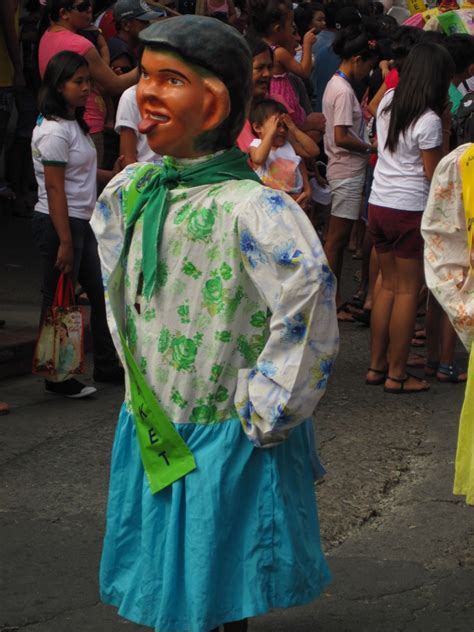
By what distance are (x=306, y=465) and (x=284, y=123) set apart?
14.0 ft

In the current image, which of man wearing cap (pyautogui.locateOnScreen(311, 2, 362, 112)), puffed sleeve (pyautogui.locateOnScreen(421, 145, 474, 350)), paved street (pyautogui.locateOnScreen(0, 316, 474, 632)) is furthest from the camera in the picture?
man wearing cap (pyautogui.locateOnScreen(311, 2, 362, 112))

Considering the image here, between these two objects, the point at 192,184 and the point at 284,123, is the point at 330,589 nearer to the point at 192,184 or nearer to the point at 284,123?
the point at 192,184

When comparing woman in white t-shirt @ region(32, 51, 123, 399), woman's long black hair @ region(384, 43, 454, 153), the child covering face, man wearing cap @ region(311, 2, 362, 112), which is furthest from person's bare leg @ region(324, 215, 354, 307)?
man wearing cap @ region(311, 2, 362, 112)

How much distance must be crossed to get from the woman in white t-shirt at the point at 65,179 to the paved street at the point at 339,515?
69cm

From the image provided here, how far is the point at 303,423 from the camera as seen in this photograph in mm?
3473

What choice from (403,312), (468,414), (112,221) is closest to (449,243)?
(468,414)

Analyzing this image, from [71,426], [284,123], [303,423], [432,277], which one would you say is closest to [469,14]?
[284,123]

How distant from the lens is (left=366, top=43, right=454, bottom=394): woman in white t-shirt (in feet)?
22.5

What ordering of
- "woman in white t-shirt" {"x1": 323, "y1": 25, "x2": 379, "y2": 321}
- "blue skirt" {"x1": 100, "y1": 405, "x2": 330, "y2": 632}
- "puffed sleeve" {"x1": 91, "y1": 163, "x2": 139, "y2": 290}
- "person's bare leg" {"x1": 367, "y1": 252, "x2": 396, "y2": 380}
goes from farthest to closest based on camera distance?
"woman in white t-shirt" {"x1": 323, "y1": 25, "x2": 379, "y2": 321}, "person's bare leg" {"x1": 367, "y1": 252, "x2": 396, "y2": 380}, "puffed sleeve" {"x1": 91, "y1": 163, "x2": 139, "y2": 290}, "blue skirt" {"x1": 100, "y1": 405, "x2": 330, "y2": 632}

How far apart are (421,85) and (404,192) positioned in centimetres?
59

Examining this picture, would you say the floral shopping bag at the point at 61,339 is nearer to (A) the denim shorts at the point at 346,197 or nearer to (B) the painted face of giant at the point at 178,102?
(A) the denim shorts at the point at 346,197

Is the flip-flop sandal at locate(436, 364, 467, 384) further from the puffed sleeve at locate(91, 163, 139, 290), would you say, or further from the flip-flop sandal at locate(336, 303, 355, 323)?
the puffed sleeve at locate(91, 163, 139, 290)

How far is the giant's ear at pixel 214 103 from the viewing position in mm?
3287

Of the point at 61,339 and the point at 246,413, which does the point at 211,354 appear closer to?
the point at 246,413
